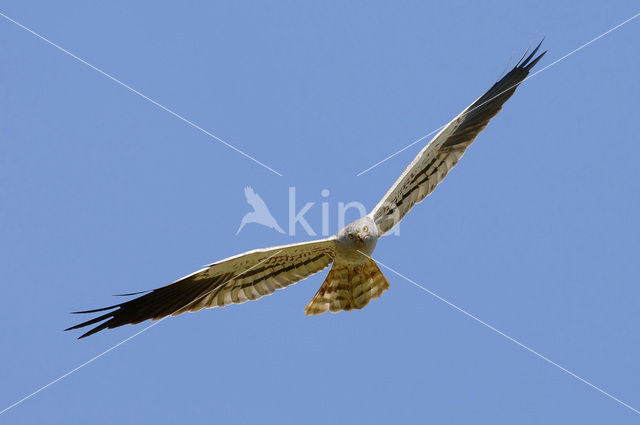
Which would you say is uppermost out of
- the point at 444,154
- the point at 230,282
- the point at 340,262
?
the point at 444,154

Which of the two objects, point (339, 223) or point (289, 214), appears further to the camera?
point (289, 214)

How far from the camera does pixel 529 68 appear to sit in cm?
1270

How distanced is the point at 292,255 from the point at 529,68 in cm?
472

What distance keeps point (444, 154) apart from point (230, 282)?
376 centimetres

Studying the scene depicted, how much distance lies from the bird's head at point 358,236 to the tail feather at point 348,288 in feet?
2.20

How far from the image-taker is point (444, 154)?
12.4 m

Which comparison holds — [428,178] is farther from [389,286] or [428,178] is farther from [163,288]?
[163,288]

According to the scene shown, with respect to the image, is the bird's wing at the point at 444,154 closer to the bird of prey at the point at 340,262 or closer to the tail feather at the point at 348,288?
the bird of prey at the point at 340,262

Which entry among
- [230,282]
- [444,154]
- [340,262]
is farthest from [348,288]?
[444,154]

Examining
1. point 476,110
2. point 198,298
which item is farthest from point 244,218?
point 476,110

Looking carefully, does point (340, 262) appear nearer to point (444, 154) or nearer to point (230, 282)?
point (230, 282)

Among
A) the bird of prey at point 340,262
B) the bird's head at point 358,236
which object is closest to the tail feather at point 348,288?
the bird of prey at point 340,262

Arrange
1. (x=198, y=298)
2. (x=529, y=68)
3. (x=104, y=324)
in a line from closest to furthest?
(x=104, y=324) → (x=198, y=298) → (x=529, y=68)

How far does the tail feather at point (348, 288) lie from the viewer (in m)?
12.0
